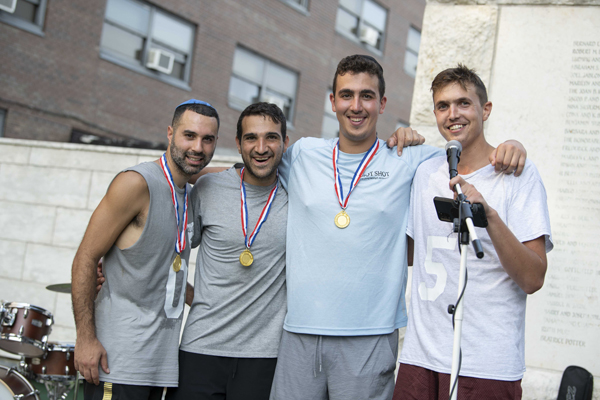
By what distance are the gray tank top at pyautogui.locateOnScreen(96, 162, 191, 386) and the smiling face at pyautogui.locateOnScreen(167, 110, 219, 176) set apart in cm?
20

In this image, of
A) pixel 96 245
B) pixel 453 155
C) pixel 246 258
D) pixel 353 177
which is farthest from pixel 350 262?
pixel 96 245

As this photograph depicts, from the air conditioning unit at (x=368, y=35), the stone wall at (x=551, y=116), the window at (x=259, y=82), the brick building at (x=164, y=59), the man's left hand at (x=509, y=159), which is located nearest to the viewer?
the man's left hand at (x=509, y=159)

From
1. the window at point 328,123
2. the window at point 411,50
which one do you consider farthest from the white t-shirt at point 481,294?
the window at point 411,50

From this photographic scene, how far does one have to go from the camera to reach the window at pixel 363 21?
16.9 metres

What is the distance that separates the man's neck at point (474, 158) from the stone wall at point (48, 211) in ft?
14.9

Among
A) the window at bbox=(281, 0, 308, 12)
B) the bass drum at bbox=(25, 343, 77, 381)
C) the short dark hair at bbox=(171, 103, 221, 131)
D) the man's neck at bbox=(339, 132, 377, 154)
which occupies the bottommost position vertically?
the bass drum at bbox=(25, 343, 77, 381)

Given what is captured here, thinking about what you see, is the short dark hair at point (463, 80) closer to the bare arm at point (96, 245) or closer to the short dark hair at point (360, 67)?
the short dark hair at point (360, 67)

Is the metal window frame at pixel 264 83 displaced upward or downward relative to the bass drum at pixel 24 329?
upward

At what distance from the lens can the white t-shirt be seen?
2367 mm

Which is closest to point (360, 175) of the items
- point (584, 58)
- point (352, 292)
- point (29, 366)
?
point (352, 292)

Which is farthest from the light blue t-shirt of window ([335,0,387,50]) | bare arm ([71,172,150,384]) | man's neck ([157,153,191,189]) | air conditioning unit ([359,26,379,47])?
air conditioning unit ([359,26,379,47])

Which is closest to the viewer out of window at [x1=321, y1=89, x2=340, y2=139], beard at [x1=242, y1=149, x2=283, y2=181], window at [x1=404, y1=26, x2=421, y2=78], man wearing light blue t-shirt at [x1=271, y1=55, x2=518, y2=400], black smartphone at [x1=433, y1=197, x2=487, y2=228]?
black smartphone at [x1=433, y1=197, x2=487, y2=228]

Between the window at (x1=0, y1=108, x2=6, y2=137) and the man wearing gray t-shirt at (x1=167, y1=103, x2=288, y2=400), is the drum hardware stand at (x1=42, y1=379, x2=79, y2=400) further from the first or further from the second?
the window at (x1=0, y1=108, x2=6, y2=137)

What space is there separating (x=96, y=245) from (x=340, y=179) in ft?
4.21
